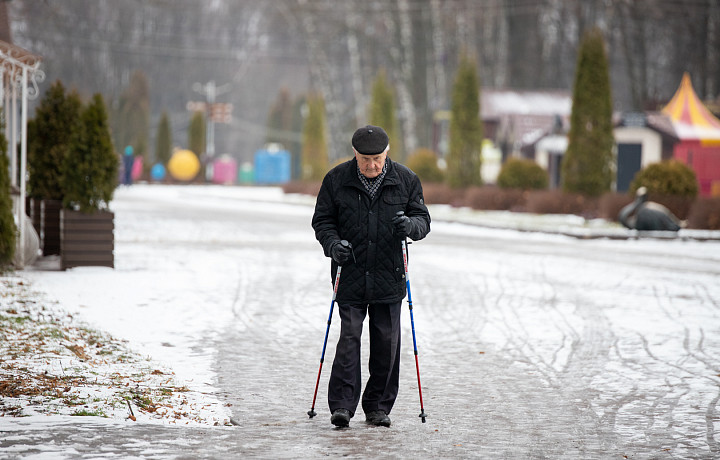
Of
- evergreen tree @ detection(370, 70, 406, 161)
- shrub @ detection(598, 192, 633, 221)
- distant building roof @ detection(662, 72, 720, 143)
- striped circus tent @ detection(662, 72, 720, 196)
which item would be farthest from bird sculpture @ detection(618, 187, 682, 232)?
evergreen tree @ detection(370, 70, 406, 161)

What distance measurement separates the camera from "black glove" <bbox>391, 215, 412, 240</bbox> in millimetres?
6773

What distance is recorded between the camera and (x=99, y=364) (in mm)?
8633

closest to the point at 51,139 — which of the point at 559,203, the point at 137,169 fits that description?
the point at 559,203

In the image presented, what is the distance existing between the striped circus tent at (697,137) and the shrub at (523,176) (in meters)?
8.04

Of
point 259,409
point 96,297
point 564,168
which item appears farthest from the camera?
point 564,168

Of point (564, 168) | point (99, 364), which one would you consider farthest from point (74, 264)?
point (564, 168)

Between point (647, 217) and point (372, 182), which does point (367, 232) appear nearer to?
point (372, 182)

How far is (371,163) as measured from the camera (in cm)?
682

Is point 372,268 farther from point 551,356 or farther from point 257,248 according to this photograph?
point 257,248

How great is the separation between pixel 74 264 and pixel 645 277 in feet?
27.7

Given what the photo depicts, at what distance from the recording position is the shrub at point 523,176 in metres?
36.9

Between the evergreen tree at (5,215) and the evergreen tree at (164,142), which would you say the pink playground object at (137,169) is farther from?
the evergreen tree at (5,215)

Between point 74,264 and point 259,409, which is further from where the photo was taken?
point 74,264

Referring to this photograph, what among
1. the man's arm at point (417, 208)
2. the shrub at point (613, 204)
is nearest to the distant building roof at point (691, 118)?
the shrub at point (613, 204)
